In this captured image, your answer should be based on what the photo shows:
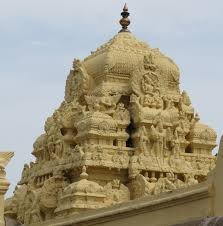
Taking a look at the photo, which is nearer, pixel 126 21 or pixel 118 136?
pixel 118 136

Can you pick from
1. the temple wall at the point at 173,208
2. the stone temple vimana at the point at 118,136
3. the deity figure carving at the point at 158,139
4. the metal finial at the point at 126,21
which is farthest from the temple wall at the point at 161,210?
the metal finial at the point at 126,21

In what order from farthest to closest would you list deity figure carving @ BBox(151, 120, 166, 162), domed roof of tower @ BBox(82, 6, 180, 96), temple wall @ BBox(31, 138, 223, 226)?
domed roof of tower @ BBox(82, 6, 180, 96)
deity figure carving @ BBox(151, 120, 166, 162)
temple wall @ BBox(31, 138, 223, 226)

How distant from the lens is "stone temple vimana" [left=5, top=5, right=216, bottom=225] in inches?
1209

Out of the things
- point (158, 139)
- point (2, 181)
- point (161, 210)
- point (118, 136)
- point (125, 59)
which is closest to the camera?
point (161, 210)

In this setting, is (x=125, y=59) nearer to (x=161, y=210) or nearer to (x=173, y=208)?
(x=161, y=210)

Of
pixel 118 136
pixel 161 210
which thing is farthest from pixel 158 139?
pixel 161 210

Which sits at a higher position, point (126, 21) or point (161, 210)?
point (126, 21)

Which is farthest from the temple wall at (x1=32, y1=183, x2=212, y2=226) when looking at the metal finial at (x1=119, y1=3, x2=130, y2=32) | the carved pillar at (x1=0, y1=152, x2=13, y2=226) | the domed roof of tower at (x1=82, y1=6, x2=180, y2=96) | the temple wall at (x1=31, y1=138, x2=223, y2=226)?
the metal finial at (x1=119, y1=3, x2=130, y2=32)

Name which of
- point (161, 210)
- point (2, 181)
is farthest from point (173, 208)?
point (2, 181)

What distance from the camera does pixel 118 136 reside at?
31.5m

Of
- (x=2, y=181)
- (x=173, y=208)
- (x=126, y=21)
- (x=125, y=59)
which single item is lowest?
(x=173, y=208)

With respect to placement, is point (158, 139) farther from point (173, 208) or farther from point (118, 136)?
point (173, 208)

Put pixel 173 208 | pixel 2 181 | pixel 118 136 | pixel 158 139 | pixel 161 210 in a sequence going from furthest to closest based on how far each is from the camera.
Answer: pixel 158 139 < pixel 118 136 < pixel 2 181 < pixel 161 210 < pixel 173 208

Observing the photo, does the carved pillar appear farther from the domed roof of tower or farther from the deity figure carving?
the domed roof of tower
